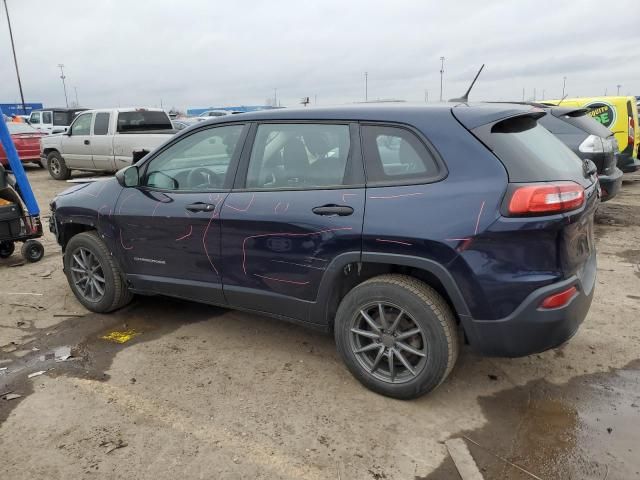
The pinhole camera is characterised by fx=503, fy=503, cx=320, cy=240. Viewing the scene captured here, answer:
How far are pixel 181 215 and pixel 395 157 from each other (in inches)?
63.2

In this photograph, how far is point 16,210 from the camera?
18.7 feet

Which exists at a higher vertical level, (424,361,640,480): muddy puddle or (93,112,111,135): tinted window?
(93,112,111,135): tinted window

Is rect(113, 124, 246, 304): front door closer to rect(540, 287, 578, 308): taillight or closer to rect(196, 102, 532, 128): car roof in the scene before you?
rect(196, 102, 532, 128): car roof

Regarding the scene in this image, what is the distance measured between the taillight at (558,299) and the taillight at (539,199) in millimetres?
426

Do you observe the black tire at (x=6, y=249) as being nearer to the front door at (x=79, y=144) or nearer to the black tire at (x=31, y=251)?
the black tire at (x=31, y=251)

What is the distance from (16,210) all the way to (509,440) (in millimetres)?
5567

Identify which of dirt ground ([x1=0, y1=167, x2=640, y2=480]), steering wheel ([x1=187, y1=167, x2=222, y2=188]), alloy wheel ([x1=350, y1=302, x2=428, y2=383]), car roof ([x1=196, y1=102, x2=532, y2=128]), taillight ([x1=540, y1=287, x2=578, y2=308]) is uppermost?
car roof ([x1=196, y1=102, x2=532, y2=128])

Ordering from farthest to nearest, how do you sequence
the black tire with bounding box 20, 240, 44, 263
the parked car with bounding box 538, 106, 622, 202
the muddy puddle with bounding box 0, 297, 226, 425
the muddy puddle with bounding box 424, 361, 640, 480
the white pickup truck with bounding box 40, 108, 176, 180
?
the white pickup truck with bounding box 40, 108, 176, 180, the parked car with bounding box 538, 106, 622, 202, the black tire with bounding box 20, 240, 44, 263, the muddy puddle with bounding box 0, 297, 226, 425, the muddy puddle with bounding box 424, 361, 640, 480

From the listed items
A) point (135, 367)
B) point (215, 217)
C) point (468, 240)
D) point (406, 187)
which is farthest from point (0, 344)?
point (468, 240)

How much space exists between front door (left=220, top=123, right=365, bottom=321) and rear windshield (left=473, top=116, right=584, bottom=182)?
765 mm

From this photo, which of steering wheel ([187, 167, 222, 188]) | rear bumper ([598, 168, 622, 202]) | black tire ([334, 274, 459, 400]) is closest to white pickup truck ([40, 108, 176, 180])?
steering wheel ([187, 167, 222, 188])

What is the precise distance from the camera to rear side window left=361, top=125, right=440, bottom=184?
2762mm

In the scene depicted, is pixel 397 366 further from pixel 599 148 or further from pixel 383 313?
pixel 599 148

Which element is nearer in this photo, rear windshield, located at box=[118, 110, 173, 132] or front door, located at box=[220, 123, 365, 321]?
front door, located at box=[220, 123, 365, 321]
